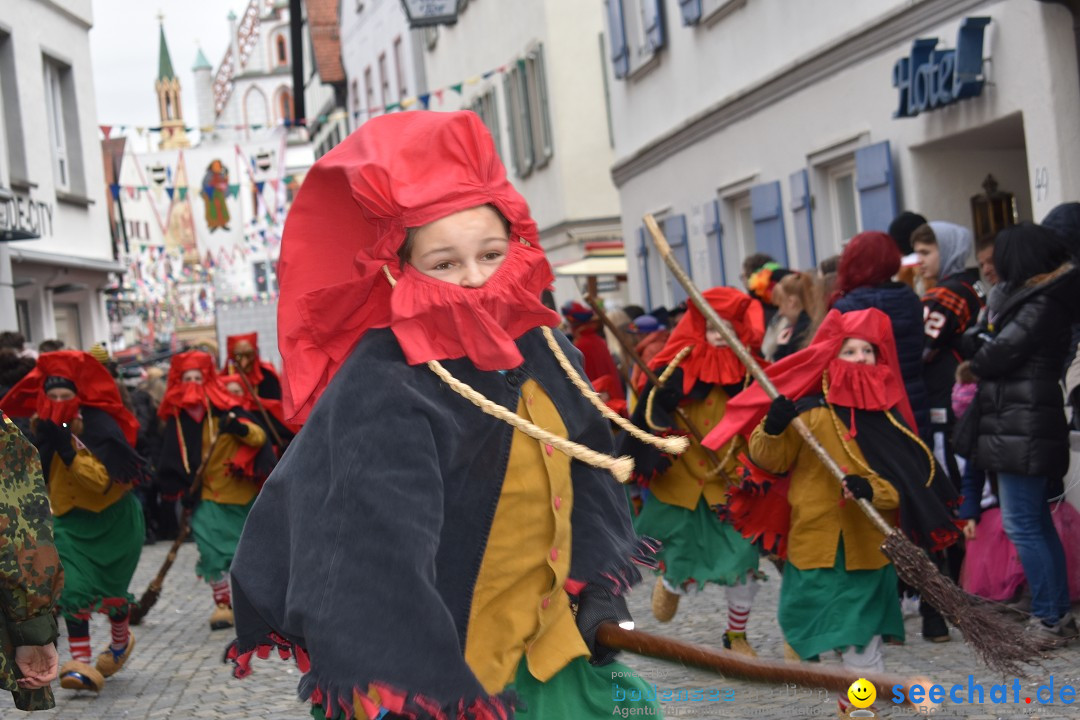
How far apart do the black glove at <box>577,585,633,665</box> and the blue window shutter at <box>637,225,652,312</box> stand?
16.6m

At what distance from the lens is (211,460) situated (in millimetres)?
10312

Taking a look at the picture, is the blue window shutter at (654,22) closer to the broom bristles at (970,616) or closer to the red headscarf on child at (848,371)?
the red headscarf on child at (848,371)

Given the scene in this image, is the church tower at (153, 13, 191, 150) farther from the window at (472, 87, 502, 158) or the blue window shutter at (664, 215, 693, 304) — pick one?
the blue window shutter at (664, 215, 693, 304)

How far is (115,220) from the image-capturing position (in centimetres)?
3144

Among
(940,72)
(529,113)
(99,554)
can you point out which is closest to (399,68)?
(529,113)

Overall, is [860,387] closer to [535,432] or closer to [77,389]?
[535,432]

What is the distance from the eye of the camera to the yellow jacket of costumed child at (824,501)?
622cm

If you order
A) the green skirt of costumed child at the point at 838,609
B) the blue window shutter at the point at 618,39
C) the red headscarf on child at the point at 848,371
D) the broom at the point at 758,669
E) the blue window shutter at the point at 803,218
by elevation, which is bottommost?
the green skirt of costumed child at the point at 838,609

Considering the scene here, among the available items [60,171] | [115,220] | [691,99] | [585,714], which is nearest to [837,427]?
[585,714]

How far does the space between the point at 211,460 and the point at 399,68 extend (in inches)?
1069

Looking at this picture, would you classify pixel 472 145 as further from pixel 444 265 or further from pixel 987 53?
pixel 987 53

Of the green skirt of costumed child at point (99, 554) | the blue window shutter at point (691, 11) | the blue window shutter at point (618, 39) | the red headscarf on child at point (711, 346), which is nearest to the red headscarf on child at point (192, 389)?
the green skirt of costumed child at point (99, 554)

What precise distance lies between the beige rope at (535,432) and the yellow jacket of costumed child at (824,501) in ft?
10.3

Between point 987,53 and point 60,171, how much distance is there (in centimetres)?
1567
